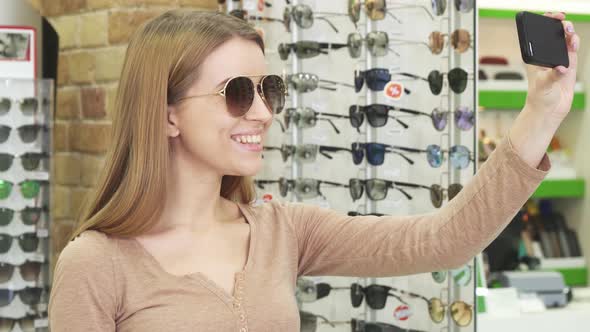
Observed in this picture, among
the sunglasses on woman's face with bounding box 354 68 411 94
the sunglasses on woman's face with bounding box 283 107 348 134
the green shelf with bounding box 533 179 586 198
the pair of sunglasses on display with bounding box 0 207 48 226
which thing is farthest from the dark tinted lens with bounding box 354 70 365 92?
the green shelf with bounding box 533 179 586 198

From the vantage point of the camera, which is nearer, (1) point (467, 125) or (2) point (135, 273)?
(2) point (135, 273)

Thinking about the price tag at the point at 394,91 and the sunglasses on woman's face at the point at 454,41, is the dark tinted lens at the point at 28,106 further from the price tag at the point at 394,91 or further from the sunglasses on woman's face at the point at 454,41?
the sunglasses on woman's face at the point at 454,41

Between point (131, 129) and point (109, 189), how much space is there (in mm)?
112

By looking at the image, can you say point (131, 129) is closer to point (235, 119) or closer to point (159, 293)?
point (235, 119)

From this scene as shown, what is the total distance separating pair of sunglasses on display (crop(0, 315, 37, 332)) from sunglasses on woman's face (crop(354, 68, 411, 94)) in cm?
125

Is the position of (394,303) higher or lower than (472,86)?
lower

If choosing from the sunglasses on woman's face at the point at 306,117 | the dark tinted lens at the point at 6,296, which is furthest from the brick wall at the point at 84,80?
the sunglasses on woman's face at the point at 306,117

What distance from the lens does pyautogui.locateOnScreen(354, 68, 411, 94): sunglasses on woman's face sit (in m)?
2.43

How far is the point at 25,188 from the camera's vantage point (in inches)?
100

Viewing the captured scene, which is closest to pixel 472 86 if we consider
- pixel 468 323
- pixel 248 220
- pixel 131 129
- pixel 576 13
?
pixel 468 323

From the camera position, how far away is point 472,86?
2.29 meters

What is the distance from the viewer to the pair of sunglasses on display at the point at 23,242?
8.33ft

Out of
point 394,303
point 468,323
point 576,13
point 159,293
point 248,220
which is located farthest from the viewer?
point 576,13

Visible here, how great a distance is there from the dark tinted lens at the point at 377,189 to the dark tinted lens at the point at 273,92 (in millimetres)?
1017
